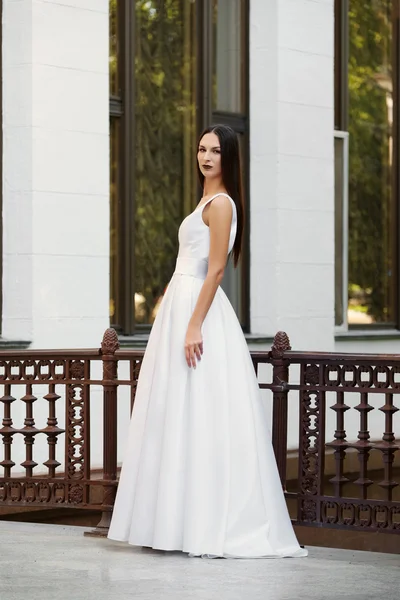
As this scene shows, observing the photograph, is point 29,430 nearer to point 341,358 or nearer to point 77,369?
point 77,369

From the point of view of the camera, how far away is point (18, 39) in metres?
10.7

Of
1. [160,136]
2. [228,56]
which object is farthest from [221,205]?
[228,56]

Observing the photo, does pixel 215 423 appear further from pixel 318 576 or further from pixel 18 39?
pixel 18 39

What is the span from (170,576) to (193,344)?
123 cm

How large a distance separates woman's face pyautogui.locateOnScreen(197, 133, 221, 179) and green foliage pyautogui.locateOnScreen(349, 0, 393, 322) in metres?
6.87

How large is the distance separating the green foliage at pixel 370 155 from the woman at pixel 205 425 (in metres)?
6.89

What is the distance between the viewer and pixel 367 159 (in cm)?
1458

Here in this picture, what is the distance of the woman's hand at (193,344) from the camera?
24.3ft

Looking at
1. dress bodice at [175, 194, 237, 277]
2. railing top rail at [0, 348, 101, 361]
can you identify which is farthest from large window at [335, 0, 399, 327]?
→ dress bodice at [175, 194, 237, 277]

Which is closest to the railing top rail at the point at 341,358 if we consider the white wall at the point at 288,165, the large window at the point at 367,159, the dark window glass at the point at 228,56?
the white wall at the point at 288,165

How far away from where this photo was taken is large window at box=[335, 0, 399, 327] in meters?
14.2

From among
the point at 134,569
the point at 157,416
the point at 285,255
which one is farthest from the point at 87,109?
the point at 134,569

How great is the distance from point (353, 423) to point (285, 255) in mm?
1868

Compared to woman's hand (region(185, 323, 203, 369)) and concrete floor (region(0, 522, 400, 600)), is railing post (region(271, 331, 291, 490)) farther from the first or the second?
woman's hand (region(185, 323, 203, 369))
